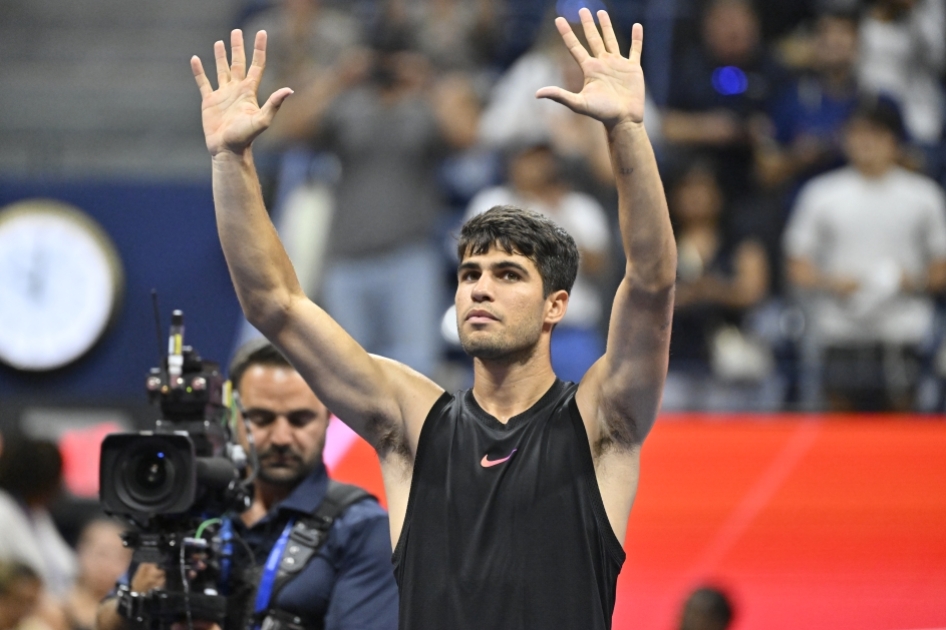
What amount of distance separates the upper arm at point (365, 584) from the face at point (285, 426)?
0.28 metres

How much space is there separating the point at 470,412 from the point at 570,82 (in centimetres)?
478

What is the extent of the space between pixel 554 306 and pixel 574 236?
3891mm

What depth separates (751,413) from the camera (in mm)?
7664

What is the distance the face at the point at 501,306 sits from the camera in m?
3.31

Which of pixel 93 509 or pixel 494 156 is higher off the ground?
pixel 494 156

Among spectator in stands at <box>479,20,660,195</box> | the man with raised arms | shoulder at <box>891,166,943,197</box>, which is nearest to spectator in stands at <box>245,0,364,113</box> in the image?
spectator in stands at <box>479,20,660,195</box>

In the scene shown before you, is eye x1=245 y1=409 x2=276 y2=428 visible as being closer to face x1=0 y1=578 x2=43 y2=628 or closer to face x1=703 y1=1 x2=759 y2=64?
face x1=0 y1=578 x2=43 y2=628

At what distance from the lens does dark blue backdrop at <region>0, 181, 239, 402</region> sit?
A: 8.84 metres

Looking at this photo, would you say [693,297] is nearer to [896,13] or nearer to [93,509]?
[896,13]

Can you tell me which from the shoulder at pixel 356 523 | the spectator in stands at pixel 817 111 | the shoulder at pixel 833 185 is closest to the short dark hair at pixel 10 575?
the shoulder at pixel 356 523

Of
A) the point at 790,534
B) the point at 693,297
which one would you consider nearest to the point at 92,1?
the point at 693,297

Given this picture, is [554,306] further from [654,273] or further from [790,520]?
[790,520]

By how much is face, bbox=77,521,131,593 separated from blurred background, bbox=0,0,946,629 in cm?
25

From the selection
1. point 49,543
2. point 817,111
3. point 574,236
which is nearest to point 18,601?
point 49,543
